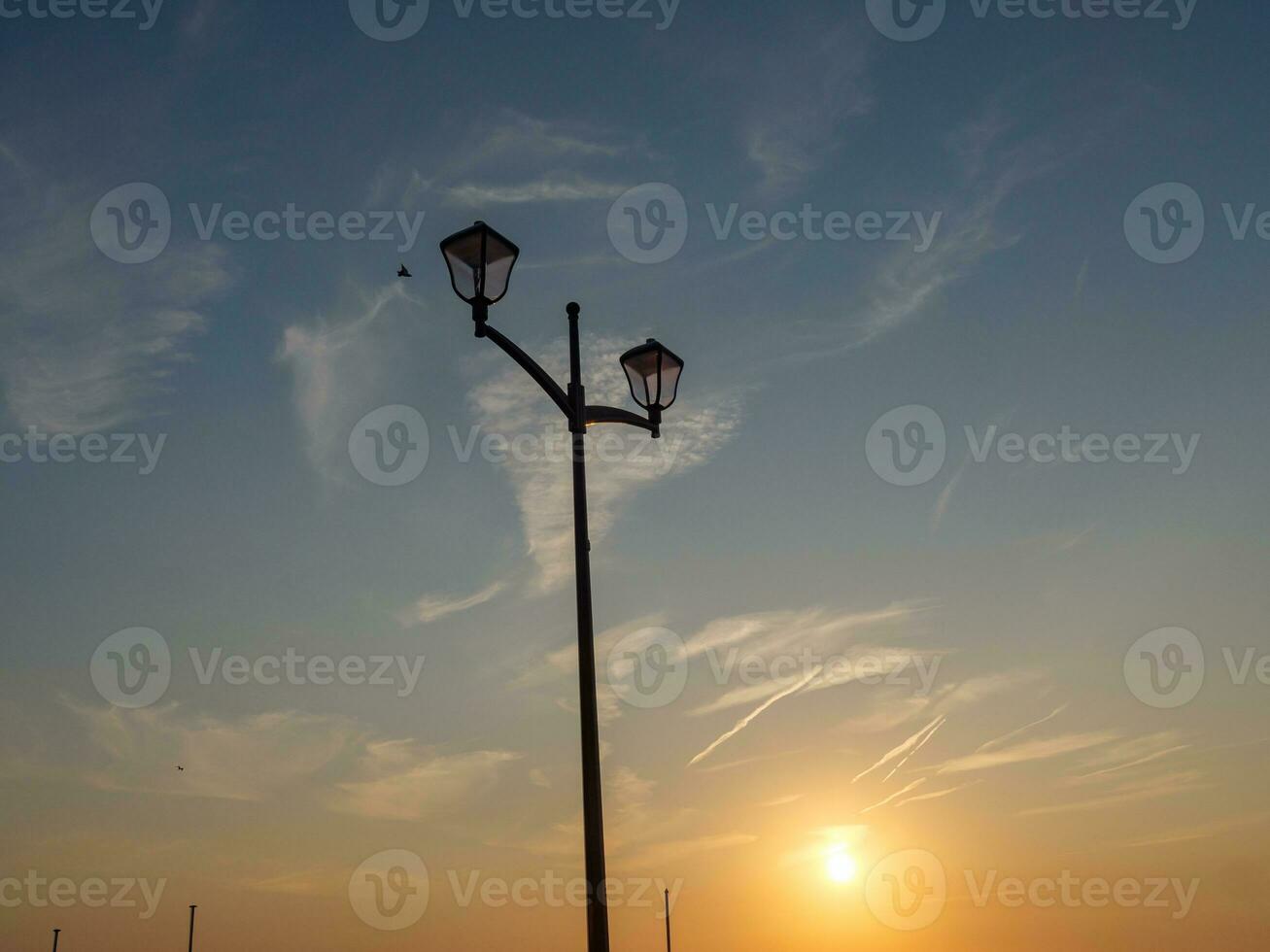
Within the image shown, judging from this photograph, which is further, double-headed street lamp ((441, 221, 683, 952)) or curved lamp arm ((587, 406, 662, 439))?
curved lamp arm ((587, 406, 662, 439))

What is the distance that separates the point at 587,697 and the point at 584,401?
11.0 ft

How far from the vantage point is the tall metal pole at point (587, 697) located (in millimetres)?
9555

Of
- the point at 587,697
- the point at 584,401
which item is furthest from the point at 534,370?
the point at 587,697

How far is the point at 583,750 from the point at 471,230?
5.33 m

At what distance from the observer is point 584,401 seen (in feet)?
39.5

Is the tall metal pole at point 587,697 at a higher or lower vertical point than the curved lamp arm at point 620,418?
lower

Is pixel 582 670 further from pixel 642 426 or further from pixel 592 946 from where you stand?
pixel 642 426

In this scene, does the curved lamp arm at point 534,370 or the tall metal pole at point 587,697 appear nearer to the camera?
the tall metal pole at point 587,697

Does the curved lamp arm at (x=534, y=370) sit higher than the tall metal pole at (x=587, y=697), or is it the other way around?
the curved lamp arm at (x=534, y=370)

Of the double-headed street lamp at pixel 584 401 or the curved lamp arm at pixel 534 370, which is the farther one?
the curved lamp arm at pixel 534 370

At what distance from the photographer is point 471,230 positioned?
37.6 feet

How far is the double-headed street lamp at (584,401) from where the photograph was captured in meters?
9.74

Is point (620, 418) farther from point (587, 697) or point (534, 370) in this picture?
point (587, 697)

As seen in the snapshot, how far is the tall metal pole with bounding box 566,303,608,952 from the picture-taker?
9.55m
